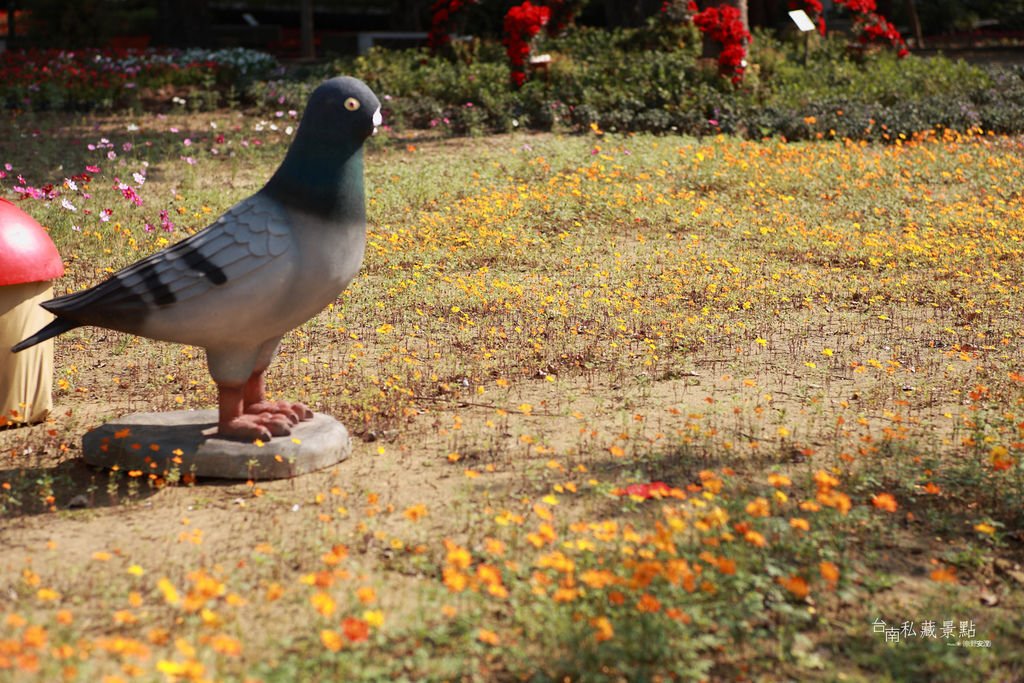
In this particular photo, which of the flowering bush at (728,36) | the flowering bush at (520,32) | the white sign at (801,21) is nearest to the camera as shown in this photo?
the flowering bush at (728,36)

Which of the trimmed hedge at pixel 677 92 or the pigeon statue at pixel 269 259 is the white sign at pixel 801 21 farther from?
the pigeon statue at pixel 269 259

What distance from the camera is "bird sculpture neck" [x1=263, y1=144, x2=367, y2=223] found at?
477 centimetres

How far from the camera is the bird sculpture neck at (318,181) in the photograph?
4773 millimetres

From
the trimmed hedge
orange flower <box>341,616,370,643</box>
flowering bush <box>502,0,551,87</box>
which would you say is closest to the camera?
orange flower <box>341,616,370,643</box>

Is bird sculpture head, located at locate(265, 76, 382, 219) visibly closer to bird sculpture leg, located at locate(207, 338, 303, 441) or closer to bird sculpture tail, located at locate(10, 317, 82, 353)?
bird sculpture leg, located at locate(207, 338, 303, 441)

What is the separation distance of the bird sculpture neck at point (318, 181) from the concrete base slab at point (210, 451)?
101 centimetres

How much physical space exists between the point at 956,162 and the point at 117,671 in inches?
452

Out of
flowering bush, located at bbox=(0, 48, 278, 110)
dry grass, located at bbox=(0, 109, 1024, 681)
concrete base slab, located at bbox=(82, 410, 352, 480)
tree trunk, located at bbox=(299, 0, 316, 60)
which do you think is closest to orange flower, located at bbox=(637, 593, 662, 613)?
dry grass, located at bbox=(0, 109, 1024, 681)

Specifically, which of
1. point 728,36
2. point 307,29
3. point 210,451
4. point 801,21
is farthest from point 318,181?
point 307,29

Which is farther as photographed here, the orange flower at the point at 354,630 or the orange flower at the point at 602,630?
the orange flower at the point at 602,630

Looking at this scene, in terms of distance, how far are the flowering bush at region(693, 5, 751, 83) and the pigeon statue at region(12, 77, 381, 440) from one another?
11499 mm

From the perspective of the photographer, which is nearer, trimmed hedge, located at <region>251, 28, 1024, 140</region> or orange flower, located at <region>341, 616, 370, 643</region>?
orange flower, located at <region>341, 616, 370, 643</region>

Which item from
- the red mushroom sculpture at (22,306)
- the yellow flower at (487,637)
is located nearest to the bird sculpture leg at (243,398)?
the red mushroom sculpture at (22,306)

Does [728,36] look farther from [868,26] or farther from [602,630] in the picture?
[602,630]
